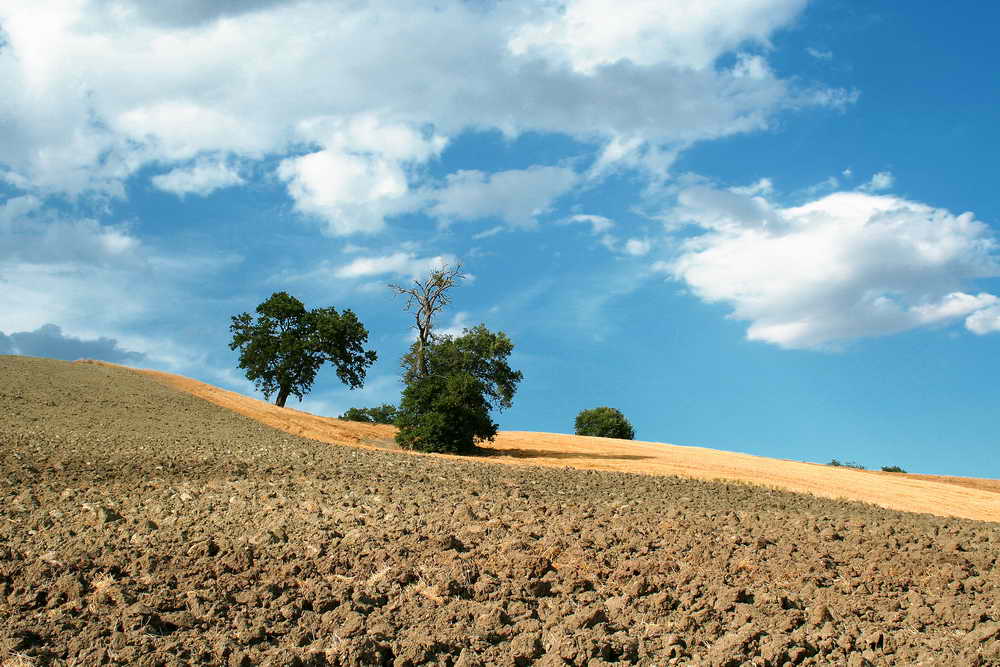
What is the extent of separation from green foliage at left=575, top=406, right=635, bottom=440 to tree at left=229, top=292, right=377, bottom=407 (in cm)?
1499

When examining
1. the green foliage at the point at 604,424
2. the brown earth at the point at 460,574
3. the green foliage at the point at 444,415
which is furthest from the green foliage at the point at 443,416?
the green foliage at the point at 604,424

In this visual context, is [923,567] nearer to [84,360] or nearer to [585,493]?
[585,493]

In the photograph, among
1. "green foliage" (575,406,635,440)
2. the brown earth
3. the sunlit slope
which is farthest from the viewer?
"green foliage" (575,406,635,440)

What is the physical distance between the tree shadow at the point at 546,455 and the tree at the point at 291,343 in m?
17.3

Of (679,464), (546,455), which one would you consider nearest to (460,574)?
(679,464)

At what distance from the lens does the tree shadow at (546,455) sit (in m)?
26.8

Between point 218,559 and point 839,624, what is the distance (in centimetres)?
595

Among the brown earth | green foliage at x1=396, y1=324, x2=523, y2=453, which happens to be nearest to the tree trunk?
green foliage at x1=396, y1=324, x2=523, y2=453

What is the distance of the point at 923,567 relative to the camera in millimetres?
8727

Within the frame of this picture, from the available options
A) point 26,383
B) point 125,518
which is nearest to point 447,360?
point 26,383

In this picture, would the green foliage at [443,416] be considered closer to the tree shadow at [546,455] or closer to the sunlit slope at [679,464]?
the tree shadow at [546,455]

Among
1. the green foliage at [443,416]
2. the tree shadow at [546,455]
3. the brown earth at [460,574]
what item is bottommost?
the brown earth at [460,574]

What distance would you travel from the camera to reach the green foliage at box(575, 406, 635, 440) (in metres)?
48.2

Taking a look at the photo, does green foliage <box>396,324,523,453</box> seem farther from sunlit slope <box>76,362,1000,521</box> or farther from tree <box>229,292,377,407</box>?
tree <box>229,292,377,407</box>
